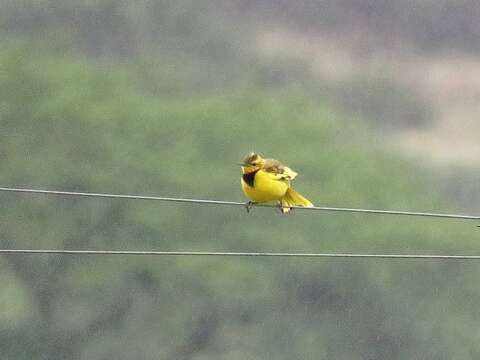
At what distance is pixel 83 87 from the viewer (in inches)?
1078

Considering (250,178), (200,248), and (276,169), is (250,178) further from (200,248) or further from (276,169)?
(200,248)

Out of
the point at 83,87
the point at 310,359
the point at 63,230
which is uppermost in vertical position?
the point at 83,87

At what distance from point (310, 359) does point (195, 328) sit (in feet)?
6.30

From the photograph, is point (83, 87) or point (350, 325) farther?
point (83, 87)

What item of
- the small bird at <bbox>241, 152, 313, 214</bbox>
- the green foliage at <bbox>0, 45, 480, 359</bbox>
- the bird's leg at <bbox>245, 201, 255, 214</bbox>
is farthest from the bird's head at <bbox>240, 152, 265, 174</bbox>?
the green foliage at <bbox>0, 45, 480, 359</bbox>

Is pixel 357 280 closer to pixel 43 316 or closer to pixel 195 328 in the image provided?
pixel 195 328

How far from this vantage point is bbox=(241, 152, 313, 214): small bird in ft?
26.2

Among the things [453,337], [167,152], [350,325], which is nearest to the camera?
[453,337]

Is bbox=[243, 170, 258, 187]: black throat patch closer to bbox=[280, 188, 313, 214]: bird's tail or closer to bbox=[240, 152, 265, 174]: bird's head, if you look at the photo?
bbox=[240, 152, 265, 174]: bird's head

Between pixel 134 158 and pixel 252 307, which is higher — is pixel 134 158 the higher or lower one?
the higher one

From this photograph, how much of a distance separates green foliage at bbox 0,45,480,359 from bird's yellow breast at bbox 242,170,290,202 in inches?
532

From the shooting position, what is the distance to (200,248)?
24188mm

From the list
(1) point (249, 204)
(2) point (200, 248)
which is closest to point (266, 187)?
(1) point (249, 204)

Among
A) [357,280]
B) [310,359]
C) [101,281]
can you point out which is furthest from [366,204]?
[101,281]
